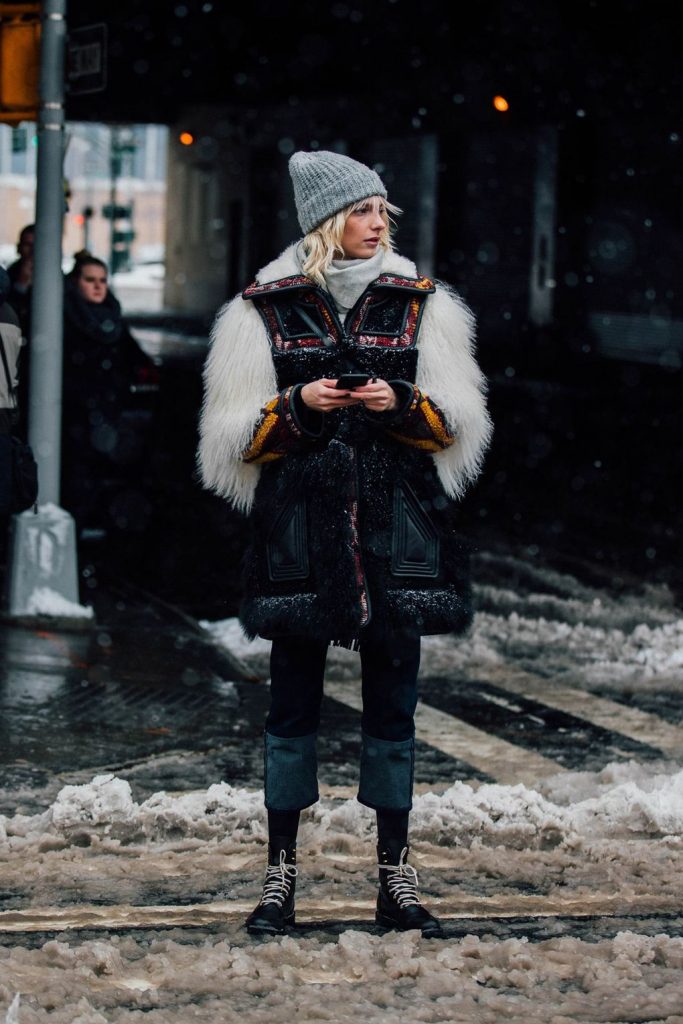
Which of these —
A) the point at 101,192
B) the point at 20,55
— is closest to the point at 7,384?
the point at 20,55

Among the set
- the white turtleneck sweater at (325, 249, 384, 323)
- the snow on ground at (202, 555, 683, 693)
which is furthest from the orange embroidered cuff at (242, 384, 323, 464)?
the snow on ground at (202, 555, 683, 693)

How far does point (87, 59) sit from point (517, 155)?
84.3 feet

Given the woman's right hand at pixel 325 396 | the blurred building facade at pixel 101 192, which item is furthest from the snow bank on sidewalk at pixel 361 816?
the blurred building facade at pixel 101 192

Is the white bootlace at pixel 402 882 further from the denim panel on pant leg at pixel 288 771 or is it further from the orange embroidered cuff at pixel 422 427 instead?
the orange embroidered cuff at pixel 422 427

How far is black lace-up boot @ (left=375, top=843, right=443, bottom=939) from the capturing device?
4.47 m

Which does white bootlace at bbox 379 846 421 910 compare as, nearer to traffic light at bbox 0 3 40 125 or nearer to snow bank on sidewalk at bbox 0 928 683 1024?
snow bank on sidewalk at bbox 0 928 683 1024

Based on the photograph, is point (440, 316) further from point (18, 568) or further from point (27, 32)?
point (27, 32)

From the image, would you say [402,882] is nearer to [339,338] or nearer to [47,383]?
[339,338]

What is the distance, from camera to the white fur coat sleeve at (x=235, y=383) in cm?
445

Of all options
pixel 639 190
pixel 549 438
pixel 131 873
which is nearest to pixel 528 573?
pixel 131 873

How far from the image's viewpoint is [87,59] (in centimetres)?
875

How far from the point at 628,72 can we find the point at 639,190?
2.04 meters

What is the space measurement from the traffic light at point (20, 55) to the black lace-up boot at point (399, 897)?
5618mm

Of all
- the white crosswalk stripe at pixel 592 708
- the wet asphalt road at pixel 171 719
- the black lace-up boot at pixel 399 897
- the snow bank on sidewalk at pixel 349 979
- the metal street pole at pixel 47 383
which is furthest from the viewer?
the metal street pole at pixel 47 383
